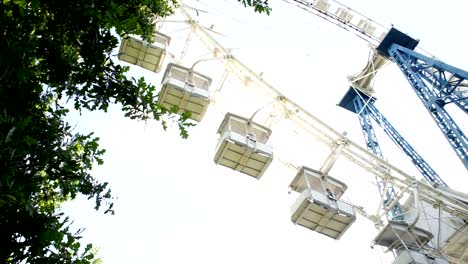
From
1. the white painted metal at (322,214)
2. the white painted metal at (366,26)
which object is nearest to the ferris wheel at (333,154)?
the white painted metal at (322,214)

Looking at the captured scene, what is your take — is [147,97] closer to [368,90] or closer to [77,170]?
[77,170]

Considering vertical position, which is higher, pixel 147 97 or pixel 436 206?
pixel 147 97

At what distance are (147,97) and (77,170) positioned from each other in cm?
120

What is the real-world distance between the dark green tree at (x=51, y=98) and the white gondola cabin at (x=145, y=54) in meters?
6.78

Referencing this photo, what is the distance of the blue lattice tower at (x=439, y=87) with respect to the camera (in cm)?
1491

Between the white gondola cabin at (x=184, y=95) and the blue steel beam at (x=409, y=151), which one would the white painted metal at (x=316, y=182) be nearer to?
the white gondola cabin at (x=184, y=95)

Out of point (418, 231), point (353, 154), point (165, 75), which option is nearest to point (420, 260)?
point (418, 231)

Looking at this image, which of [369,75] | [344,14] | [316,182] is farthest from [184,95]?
[369,75]

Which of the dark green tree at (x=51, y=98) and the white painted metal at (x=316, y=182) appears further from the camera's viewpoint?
the white painted metal at (x=316, y=182)

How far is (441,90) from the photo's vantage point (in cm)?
1614

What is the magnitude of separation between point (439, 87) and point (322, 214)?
26.3 ft

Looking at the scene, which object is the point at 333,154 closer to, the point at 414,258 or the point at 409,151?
the point at 414,258

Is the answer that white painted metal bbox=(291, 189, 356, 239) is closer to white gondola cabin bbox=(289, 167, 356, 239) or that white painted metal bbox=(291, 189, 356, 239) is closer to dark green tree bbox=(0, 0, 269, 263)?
white gondola cabin bbox=(289, 167, 356, 239)

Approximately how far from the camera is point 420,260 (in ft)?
36.6
